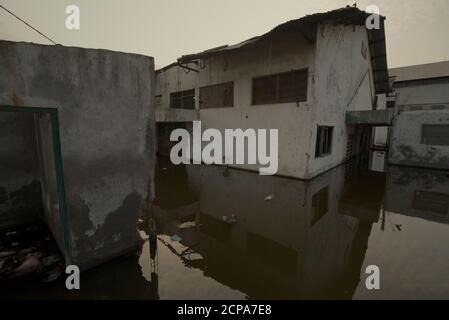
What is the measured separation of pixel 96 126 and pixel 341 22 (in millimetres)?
10133

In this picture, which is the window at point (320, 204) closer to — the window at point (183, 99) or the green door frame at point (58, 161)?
the green door frame at point (58, 161)

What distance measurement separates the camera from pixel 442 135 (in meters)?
11.1

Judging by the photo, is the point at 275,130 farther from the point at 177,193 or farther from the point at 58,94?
the point at 58,94

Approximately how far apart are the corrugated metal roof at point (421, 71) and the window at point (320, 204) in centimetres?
2363

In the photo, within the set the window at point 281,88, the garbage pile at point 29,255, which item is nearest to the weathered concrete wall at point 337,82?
the window at point 281,88

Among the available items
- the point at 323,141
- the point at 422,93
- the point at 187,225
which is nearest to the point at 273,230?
the point at 187,225

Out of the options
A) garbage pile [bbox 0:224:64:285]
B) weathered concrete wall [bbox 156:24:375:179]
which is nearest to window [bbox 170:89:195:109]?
weathered concrete wall [bbox 156:24:375:179]

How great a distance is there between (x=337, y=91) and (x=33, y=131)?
35.8ft

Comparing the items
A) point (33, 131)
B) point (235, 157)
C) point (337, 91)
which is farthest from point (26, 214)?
point (337, 91)

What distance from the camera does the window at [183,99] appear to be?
45.0 feet

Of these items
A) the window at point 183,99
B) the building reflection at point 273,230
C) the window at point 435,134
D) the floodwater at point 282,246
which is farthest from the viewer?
the window at point 183,99

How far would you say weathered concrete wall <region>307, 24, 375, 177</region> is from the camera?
345 inches

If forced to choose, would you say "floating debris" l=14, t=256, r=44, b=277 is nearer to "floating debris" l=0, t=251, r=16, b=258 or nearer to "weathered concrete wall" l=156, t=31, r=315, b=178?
"floating debris" l=0, t=251, r=16, b=258

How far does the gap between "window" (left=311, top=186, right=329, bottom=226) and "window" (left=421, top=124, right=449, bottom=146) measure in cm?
742
